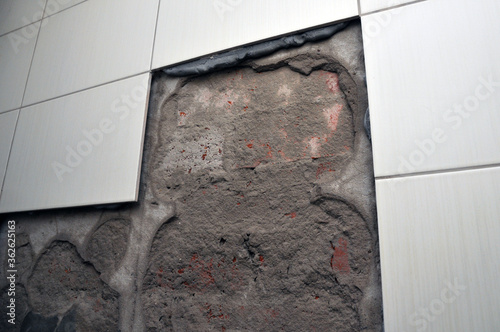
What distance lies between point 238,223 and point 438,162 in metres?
0.71

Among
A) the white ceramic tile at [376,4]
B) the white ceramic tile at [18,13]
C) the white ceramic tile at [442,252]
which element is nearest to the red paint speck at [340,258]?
the white ceramic tile at [442,252]

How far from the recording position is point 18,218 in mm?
1999

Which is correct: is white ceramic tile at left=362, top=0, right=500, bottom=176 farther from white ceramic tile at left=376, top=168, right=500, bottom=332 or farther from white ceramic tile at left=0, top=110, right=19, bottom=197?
white ceramic tile at left=0, top=110, right=19, bottom=197

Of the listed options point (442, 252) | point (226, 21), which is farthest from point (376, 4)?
point (442, 252)

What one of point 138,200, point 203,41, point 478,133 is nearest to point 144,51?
point 203,41

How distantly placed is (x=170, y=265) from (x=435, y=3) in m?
1.35

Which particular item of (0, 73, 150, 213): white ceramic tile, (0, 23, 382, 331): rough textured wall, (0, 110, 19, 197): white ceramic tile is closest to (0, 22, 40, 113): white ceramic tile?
(0, 110, 19, 197): white ceramic tile

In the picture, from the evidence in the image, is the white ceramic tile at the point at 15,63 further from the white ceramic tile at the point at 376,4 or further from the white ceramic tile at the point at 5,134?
the white ceramic tile at the point at 376,4

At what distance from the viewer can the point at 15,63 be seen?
242cm

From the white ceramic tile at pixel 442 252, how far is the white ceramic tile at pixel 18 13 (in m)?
2.48

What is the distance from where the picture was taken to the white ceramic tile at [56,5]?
234 cm

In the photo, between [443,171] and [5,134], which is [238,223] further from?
[5,134]

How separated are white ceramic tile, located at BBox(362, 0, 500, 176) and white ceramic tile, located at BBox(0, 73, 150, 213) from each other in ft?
3.37

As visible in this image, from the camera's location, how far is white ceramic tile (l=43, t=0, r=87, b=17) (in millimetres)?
2340
